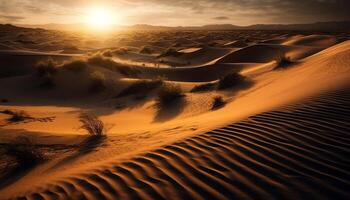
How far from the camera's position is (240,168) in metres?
3.85

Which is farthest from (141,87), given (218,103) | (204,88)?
(218,103)

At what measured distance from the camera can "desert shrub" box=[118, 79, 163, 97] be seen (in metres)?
13.4

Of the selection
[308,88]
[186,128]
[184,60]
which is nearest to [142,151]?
[186,128]

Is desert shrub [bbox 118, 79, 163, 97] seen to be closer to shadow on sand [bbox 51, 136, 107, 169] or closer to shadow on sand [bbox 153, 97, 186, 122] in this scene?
shadow on sand [bbox 153, 97, 186, 122]

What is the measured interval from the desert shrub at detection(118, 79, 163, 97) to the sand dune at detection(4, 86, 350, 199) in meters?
8.51

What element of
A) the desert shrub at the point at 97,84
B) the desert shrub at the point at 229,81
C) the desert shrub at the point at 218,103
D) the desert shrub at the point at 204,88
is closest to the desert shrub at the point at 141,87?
the desert shrub at the point at 97,84

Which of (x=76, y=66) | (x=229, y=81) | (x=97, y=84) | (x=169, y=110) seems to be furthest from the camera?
(x=76, y=66)

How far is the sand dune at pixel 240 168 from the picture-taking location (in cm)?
343

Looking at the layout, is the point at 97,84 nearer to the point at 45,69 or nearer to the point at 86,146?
the point at 45,69

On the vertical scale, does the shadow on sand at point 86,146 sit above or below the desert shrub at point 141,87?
below

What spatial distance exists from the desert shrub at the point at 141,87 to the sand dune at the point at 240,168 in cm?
851

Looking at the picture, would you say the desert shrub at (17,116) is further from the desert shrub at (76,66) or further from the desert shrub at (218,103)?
the desert shrub at (76,66)

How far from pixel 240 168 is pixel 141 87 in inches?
400

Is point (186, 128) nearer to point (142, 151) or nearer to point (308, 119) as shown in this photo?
point (142, 151)
